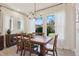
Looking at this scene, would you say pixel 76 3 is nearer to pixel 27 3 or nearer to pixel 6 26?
pixel 27 3

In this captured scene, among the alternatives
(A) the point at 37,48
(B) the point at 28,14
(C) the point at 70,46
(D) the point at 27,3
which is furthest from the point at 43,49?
(D) the point at 27,3

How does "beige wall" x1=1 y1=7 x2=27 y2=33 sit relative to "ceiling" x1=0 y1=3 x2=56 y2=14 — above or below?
below

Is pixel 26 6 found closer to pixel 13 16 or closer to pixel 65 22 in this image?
pixel 13 16

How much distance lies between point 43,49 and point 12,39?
56 cm

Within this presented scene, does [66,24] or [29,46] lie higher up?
[66,24]

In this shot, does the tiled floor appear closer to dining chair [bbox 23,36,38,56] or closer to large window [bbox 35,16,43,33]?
dining chair [bbox 23,36,38,56]

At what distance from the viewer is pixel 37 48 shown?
215 centimetres

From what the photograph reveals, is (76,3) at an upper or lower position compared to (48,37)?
upper

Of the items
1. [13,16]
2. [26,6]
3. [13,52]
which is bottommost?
[13,52]

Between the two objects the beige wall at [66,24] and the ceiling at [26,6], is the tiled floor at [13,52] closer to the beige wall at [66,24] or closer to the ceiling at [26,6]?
the beige wall at [66,24]

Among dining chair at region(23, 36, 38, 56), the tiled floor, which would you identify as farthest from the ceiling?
the tiled floor

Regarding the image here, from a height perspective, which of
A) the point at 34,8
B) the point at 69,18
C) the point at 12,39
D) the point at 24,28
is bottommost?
the point at 12,39

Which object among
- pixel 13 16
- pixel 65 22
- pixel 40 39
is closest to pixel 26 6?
pixel 13 16

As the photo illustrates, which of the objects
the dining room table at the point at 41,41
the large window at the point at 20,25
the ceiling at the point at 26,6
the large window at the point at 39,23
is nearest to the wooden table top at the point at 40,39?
the dining room table at the point at 41,41
